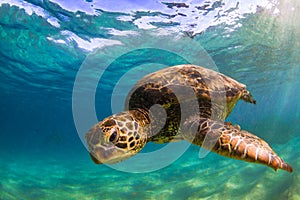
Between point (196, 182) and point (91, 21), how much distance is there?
33.4ft

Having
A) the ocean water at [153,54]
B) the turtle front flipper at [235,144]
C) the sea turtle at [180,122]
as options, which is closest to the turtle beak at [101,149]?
the sea turtle at [180,122]

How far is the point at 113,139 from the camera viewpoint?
2957mm

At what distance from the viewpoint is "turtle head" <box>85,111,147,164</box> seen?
2.92 meters

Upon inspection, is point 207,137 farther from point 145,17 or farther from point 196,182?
point 145,17

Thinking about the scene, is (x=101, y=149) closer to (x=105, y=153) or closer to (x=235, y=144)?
(x=105, y=153)

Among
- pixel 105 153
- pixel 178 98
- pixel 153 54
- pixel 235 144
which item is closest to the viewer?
pixel 105 153

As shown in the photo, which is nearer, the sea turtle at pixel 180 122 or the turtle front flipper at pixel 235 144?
the turtle front flipper at pixel 235 144

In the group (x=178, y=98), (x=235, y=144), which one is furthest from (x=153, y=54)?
(x=235, y=144)

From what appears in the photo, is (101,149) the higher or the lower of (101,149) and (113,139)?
the lower

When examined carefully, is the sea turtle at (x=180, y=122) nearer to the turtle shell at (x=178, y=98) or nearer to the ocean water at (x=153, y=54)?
the turtle shell at (x=178, y=98)

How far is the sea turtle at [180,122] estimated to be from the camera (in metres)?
2.95

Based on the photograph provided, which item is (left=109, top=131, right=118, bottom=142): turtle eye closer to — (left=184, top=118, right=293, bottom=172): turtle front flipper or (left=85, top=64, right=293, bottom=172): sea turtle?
(left=85, top=64, right=293, bottom=172): sea turtle

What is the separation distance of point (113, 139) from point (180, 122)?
170cm

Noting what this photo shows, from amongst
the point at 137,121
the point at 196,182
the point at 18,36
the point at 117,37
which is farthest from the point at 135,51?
the point at 137,121
